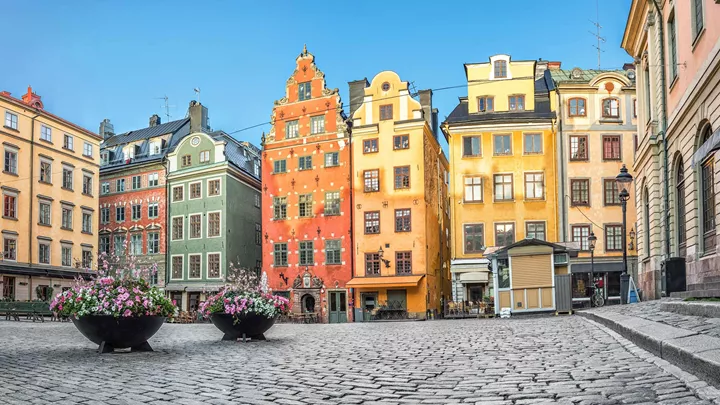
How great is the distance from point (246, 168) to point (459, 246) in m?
18.2

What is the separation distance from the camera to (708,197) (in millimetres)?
17578

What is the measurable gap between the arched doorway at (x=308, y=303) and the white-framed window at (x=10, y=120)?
21.8 meters

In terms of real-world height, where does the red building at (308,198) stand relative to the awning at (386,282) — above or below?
above

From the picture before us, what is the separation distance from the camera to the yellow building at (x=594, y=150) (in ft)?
131

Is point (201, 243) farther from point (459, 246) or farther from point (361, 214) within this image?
point (459, 246)

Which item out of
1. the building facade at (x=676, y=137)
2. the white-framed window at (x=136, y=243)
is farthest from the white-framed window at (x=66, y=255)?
the building facade at (x=676, y=137)

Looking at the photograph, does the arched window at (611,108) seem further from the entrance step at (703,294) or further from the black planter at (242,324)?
the black planter at (242,324)

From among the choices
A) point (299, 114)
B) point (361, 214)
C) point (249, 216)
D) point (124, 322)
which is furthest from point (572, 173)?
point (124, 322)

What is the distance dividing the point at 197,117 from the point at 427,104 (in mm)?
17950

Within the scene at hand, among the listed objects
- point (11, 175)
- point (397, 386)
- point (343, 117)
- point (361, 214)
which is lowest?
point (397, 386)

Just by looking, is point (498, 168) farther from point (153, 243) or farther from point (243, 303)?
point (243, 303)

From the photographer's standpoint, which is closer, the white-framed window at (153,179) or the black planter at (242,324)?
the black planter at (242,324)

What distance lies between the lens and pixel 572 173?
1592 inches

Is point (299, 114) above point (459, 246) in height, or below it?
above
